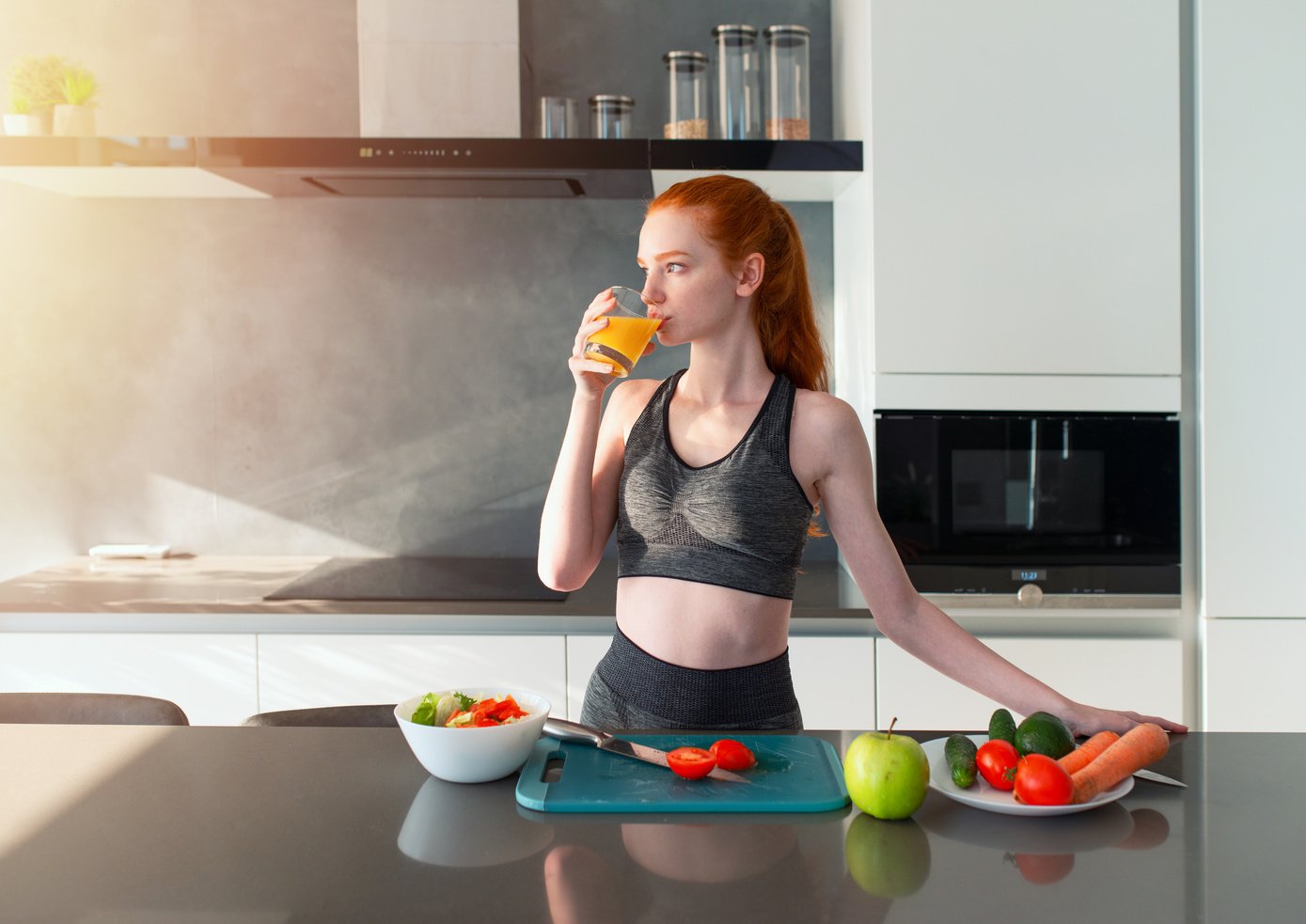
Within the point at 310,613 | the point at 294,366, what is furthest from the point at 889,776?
the point at 294,366

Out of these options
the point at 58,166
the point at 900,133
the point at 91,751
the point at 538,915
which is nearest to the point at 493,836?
the point at 538,915

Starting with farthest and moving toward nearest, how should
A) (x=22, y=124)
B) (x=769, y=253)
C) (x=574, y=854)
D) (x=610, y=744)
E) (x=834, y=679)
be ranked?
1. (x=22, y=124)
2. (x=834, y=679)
3. (x=769, y=253)
4. (x=610, y=744)
5. (x=574, y=854)

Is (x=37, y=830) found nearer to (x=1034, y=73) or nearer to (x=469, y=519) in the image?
(x=469, y=519)

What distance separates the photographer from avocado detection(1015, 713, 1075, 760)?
951 mm

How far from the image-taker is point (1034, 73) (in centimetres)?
210

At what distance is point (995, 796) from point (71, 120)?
256 centimetres

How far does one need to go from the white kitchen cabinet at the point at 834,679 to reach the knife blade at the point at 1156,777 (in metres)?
1.08

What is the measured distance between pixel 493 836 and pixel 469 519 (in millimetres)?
1968

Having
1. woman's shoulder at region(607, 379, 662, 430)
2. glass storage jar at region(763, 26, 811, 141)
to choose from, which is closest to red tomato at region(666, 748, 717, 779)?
woman's shoulder at region(607, 379, 662, 430)

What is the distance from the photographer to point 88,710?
4.48 ft

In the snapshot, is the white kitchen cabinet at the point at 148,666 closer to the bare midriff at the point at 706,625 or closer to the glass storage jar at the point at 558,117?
the bare midriff at the point at 706,625

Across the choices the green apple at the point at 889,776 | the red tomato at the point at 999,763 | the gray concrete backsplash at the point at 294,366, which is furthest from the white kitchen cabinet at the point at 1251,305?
the green apple at the point at 889,776

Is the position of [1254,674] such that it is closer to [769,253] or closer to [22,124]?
[769,253]

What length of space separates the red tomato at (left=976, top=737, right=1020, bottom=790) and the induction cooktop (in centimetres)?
134
